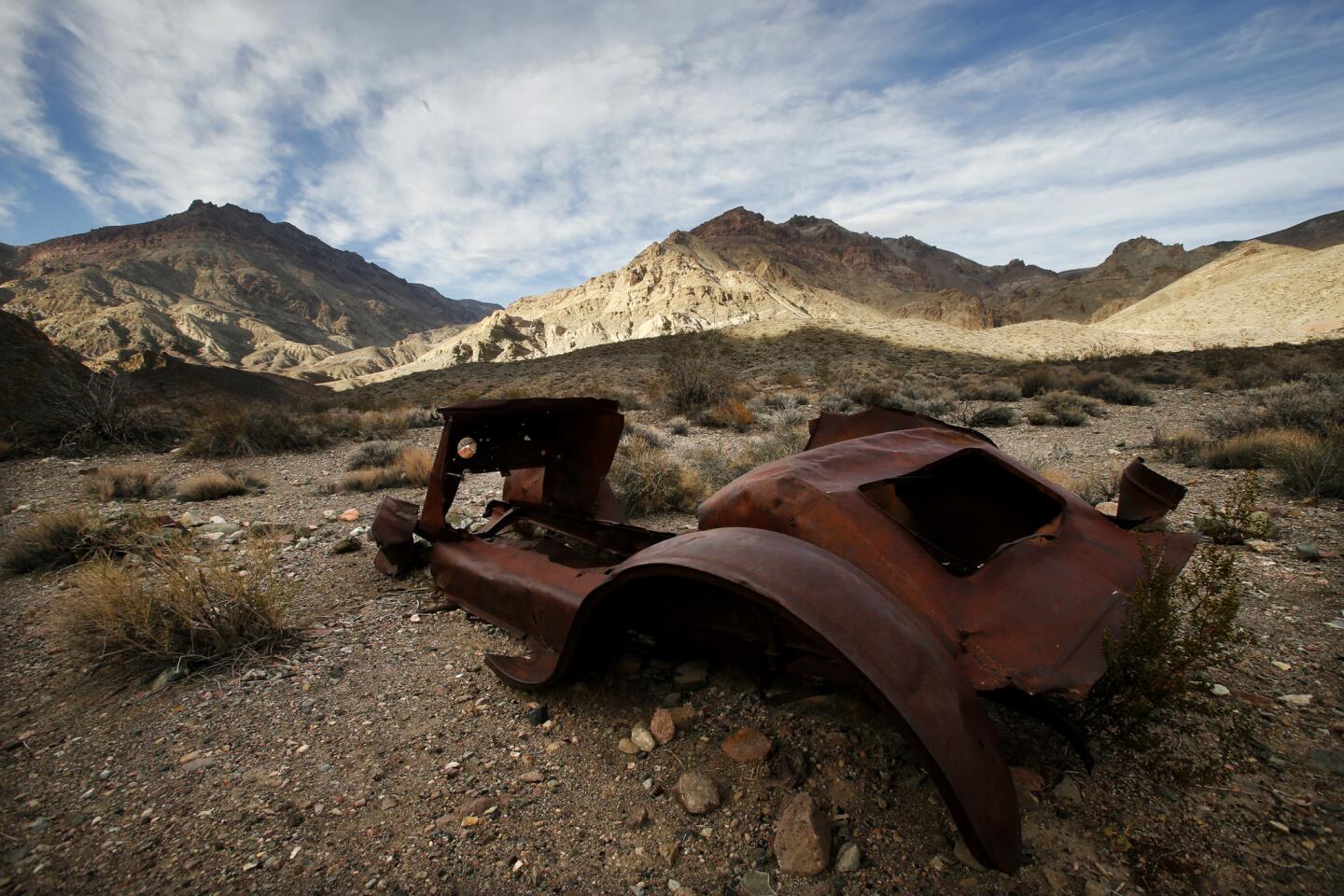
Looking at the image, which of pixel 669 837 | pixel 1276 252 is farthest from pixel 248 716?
pixel 1276 252

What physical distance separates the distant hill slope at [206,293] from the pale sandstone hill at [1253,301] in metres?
77.3

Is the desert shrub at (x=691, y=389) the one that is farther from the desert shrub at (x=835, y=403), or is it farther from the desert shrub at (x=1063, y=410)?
the desert shrub at (x=1063, y=410)

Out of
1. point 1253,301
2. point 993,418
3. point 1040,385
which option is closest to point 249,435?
point 993,418

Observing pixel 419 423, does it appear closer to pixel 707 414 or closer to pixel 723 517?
pixel 707 414

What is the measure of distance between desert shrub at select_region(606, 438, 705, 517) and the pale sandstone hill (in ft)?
160

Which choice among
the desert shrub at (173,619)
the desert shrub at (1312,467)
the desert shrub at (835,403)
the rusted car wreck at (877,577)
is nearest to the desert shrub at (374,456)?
the desert shrub at (173,619)

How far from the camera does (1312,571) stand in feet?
10.2

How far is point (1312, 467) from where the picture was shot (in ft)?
15.1

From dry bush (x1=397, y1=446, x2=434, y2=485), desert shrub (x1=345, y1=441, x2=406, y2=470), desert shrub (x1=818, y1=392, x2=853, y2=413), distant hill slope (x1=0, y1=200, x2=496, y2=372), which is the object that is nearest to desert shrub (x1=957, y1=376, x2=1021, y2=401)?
desert shrub (x1=818, y1=392, x2=853, y2=413)

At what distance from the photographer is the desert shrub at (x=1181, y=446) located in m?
6.23

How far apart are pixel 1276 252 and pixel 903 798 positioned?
284 feet

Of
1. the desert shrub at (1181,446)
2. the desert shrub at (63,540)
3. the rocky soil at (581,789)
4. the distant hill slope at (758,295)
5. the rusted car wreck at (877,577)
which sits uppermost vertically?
the distant hill slope at (758,295)

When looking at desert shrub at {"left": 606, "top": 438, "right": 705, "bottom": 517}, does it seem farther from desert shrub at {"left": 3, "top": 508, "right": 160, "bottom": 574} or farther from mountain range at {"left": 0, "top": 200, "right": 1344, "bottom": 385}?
mountain range at {"left": 0, "top": 200, "right": 1344, "bottom": 385}

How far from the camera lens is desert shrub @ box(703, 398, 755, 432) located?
33.5ft
